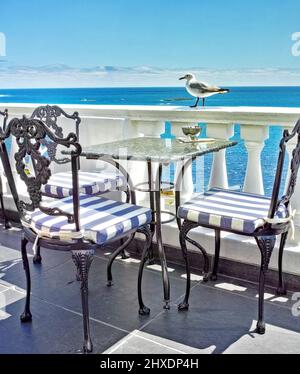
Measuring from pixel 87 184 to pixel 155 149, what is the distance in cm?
67

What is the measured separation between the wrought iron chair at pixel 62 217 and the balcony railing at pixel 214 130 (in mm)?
800

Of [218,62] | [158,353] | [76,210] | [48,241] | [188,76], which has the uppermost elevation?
[218,62]

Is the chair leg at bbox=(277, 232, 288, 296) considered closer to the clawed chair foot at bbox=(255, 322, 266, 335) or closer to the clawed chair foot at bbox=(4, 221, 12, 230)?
the clawed chair foot at bbox=(255, 322, 266, 335)

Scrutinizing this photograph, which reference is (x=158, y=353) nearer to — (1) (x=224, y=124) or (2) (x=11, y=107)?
(1) (x=224, y=124)

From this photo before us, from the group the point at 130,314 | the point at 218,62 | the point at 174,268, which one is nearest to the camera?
the point at 130,314

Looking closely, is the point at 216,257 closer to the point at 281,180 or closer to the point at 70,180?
the point at 281,180

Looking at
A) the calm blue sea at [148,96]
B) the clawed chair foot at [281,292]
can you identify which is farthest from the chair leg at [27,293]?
the calm blue sea at [148,96]

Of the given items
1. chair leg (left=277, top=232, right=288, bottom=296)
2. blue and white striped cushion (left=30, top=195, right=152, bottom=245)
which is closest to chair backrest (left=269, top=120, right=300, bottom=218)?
chair leg (left=277, top=232, right=288, bottom=296)

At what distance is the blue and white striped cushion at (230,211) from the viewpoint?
2168mm

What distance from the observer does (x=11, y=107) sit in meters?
3.84

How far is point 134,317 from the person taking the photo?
2.35 meters

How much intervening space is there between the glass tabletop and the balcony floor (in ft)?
2.61

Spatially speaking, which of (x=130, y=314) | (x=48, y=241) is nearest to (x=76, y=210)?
(x=48, y=241)

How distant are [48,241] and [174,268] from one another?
1.08 m
